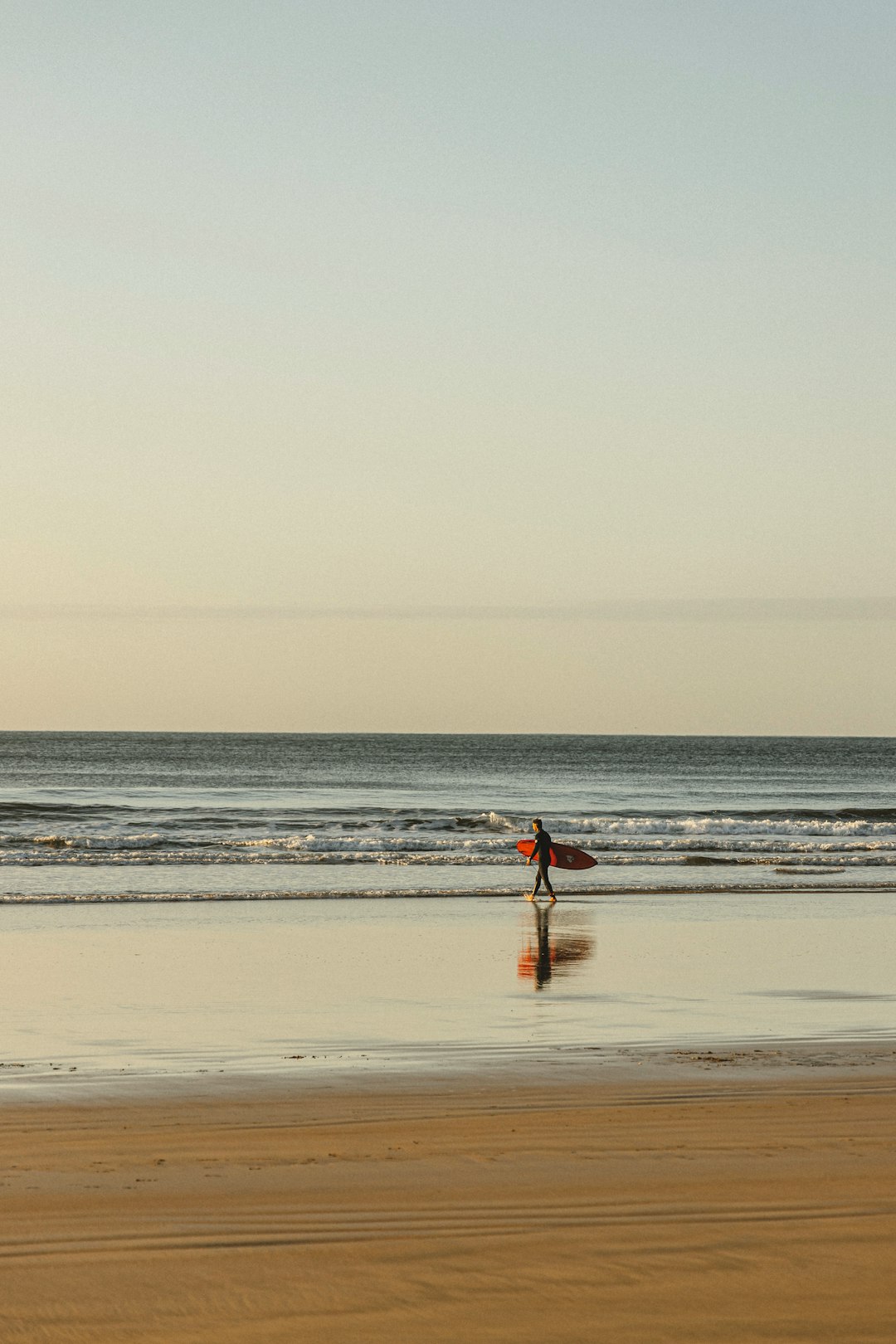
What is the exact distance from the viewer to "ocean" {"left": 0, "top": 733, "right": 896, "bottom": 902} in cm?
2561

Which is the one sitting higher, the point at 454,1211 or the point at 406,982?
the point at 454,1211

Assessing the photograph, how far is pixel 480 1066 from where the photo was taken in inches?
388

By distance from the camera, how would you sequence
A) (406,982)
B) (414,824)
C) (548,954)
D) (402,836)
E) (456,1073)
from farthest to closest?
1. (414,824)
2. (402,836)
3. (548,954)
4. (406,982)
5. (456,1073)

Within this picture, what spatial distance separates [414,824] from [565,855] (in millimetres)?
15351

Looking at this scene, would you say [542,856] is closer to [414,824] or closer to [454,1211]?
[454,1211]

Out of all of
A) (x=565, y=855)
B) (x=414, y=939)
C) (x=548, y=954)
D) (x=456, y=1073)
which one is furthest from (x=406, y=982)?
(x=565, y=855)

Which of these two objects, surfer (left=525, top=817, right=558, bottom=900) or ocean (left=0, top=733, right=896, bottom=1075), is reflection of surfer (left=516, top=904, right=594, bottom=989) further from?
surfer (left=525, top=817, right=558, bottom=900)

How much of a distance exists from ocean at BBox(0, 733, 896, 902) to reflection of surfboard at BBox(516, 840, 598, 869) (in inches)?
16.0

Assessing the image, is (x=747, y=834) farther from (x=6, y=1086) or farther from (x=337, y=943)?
(x=6, y=1086)

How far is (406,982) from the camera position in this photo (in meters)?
13.7

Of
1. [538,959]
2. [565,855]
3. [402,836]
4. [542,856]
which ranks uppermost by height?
[542,856]

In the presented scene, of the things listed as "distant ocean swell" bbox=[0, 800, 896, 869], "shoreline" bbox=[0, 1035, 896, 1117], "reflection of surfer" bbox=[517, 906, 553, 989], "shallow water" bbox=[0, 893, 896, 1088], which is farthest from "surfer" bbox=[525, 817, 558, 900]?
"shoreline" bbox=[0, 1035, 896, 1117]

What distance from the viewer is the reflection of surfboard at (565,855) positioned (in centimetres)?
2577

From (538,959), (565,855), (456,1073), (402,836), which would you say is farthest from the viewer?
(402,836)
